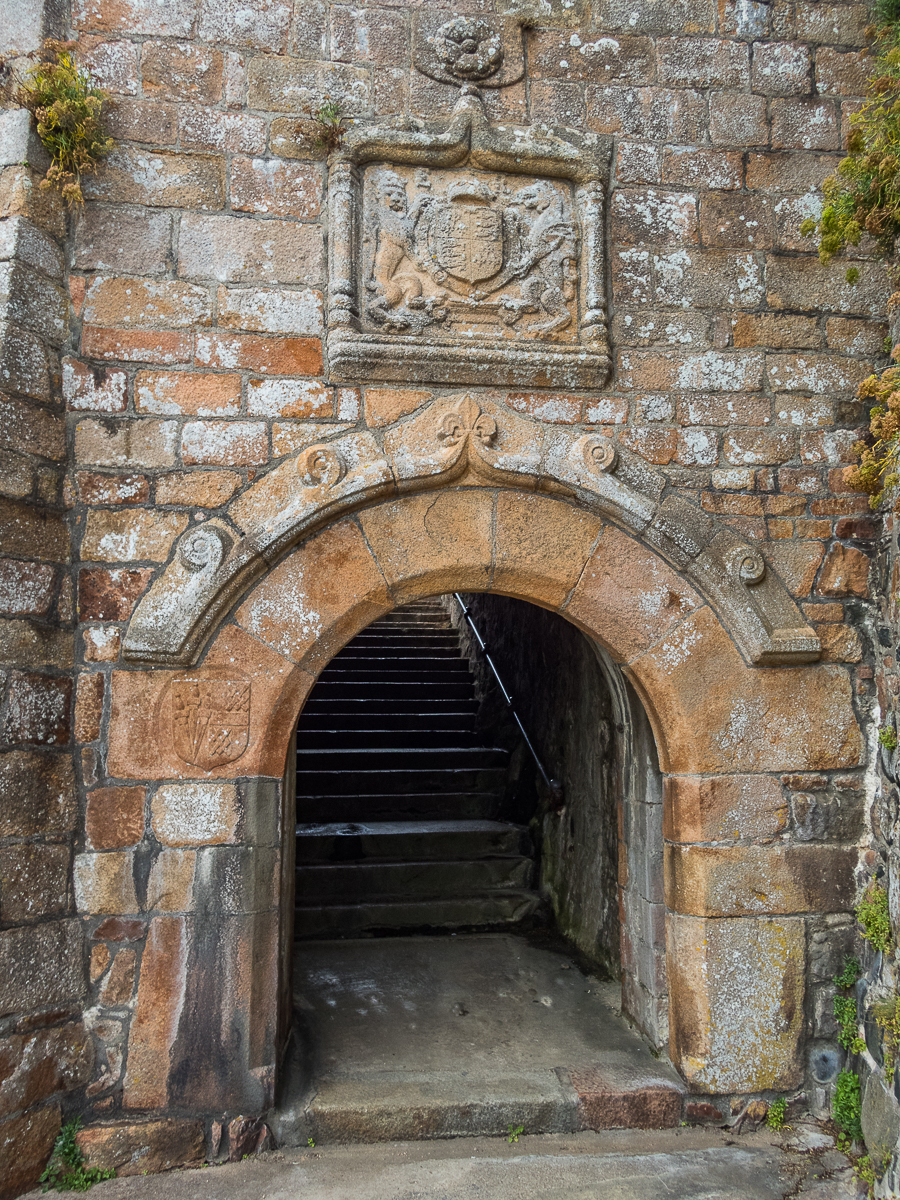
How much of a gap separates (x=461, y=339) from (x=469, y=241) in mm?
369

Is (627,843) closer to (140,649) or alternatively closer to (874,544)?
(874,544)

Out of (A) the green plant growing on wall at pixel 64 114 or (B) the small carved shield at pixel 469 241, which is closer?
(A) the green plant growing on wall at pixel 64 114

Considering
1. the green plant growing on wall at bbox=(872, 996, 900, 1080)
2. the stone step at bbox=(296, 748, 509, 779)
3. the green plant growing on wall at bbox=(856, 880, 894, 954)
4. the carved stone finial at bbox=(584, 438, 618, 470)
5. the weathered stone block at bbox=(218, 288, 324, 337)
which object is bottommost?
the green plant growing on wall at bbox=(872, 996, 900, 1080)

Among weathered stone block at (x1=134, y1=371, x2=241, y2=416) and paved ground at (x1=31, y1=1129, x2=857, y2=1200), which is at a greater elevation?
weathered stone block at (x1=134, y1=371, x2=241, y2=416)

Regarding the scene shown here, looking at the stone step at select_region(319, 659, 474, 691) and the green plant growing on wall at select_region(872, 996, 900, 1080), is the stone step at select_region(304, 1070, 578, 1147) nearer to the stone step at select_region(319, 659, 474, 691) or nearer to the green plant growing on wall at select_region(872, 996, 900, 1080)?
the green plant growing on wall at select_region(872, 996, 900, 1080)

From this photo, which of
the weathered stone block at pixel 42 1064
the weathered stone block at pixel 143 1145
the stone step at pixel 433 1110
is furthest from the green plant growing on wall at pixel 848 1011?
the weathered stone block at pixel 42 1064

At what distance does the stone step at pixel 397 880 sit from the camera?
4426 millimetres

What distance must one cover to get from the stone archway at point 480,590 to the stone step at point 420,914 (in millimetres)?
1621

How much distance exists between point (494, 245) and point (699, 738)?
6.19 ft

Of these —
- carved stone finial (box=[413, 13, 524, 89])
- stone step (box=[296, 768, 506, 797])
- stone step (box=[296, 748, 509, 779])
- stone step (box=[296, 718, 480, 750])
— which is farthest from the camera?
stone step (box=[296, 718, 480, 750])

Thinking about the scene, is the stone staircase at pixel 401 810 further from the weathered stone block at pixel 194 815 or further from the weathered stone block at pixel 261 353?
the weathered stone block at pixel 261 353

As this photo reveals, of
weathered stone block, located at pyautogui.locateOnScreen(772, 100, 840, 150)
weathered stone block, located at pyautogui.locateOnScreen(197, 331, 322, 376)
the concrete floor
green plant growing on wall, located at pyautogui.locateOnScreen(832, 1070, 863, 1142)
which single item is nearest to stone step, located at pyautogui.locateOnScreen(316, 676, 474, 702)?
Answer: the concrete floor

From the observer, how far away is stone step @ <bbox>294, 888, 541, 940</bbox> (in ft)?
13.9

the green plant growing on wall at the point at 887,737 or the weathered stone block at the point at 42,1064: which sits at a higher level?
the green plant growing on wall at the point at 887,737
